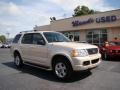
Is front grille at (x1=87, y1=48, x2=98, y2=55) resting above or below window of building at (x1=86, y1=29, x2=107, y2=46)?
below

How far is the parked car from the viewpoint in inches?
238

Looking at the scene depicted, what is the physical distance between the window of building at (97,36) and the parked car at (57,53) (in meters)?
16.6

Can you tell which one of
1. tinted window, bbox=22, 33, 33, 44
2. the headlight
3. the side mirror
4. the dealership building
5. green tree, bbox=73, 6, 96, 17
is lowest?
the headlight

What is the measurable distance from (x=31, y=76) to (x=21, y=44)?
2252 millimetres

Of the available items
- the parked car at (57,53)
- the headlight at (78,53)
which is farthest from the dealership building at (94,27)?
the headlight at (78,53)

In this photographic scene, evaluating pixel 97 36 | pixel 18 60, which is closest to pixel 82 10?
pixel 97 36

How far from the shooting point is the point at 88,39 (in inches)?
1013

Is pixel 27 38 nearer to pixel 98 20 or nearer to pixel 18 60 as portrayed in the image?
pixel 18 60

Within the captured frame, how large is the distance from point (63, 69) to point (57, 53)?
26.1 inches

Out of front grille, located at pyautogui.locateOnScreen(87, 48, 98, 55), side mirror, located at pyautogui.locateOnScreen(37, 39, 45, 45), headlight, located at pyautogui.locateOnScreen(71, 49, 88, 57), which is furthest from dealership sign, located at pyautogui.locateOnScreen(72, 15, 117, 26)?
headlight, located at pyautogui.locateOnScreen(71, 49, 88, 57)

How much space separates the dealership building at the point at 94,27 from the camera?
2195 centimetres

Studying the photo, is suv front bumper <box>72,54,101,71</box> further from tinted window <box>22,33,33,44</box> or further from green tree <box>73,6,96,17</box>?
green tree <box>73,6,96,17</box>

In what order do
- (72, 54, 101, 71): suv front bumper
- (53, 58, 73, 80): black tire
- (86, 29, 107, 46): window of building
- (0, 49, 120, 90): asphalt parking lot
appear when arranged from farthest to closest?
(86, 29, 107, 46): window of building
(53, 58, 73, 80): black tire
(72, 54, 101, 71): suv front bumper
(0, 49, 120, 90): asphalt parking lot

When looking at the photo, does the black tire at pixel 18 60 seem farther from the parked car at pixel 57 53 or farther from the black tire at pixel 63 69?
the black tire at pixel 63 69
